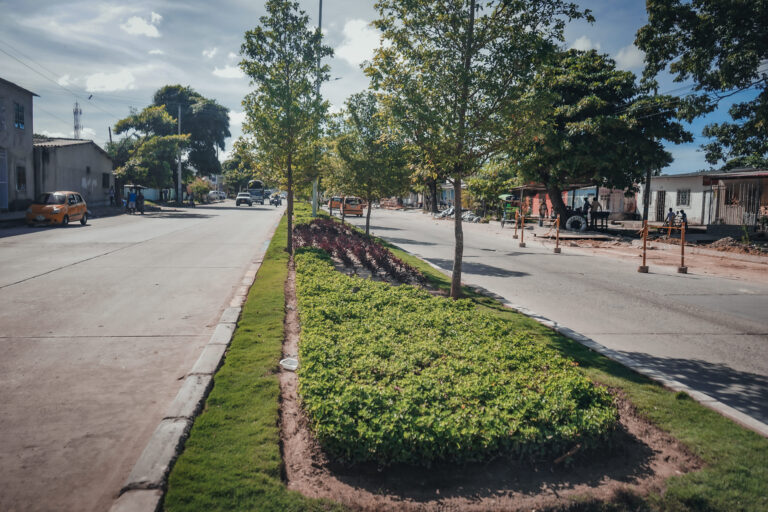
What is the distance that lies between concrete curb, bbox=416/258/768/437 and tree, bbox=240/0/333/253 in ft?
25.1

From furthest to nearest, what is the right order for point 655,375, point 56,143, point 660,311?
point 56,143
point 660,311
point 655,375

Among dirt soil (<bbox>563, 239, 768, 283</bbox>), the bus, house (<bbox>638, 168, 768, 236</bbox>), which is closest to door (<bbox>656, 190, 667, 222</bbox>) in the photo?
house (<bbox>638, 168, 768, 236</bbox>)

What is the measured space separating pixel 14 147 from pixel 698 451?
113ft

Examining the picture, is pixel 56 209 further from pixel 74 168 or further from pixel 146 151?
pixel 146 151

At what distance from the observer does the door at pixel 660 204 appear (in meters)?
37.1

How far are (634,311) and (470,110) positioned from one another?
4.55 metres

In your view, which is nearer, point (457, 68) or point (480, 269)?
point (457, 68)

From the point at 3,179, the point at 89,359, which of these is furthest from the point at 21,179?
the point at 89,359

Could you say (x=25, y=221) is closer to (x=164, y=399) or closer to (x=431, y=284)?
(x=431, y=284)

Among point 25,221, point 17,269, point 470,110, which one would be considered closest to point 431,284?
point 470,110

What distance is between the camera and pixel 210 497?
2.92 metres

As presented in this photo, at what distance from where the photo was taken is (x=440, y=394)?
155 inches

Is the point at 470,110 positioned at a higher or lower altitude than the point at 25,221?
higher

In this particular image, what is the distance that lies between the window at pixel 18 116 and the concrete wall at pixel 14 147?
15 cm
